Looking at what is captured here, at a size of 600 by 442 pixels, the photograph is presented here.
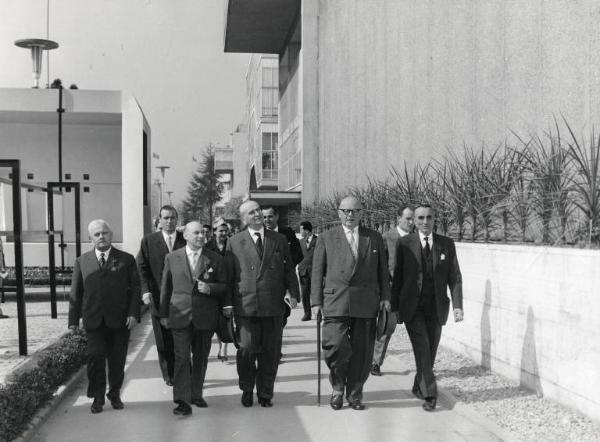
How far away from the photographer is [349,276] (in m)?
7.47

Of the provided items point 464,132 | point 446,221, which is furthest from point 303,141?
point 446,221

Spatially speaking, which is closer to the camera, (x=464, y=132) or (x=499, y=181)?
(x=499, y=181)

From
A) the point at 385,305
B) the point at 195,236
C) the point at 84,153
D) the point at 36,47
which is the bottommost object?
the point at 385,305

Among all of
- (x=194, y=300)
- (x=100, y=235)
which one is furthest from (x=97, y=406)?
(x=100, y=235)

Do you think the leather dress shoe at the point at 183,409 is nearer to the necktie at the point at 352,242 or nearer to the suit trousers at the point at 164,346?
the suit trousers at the point at 164,346

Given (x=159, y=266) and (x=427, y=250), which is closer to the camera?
(x=427, y=250)

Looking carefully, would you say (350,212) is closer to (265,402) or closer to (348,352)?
(348,352)

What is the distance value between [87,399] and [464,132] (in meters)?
10.1

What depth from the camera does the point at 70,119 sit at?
63.5 ft

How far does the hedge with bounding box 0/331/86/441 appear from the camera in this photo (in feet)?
19.7

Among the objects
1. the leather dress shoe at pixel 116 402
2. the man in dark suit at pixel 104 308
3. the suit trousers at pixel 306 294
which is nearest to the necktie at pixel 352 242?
the man in dark suit at pixel 104 308

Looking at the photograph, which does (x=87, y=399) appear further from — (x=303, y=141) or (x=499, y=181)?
(x=303, y=141)

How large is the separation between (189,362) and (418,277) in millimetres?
2292

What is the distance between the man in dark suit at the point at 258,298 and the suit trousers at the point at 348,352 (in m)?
0.50
